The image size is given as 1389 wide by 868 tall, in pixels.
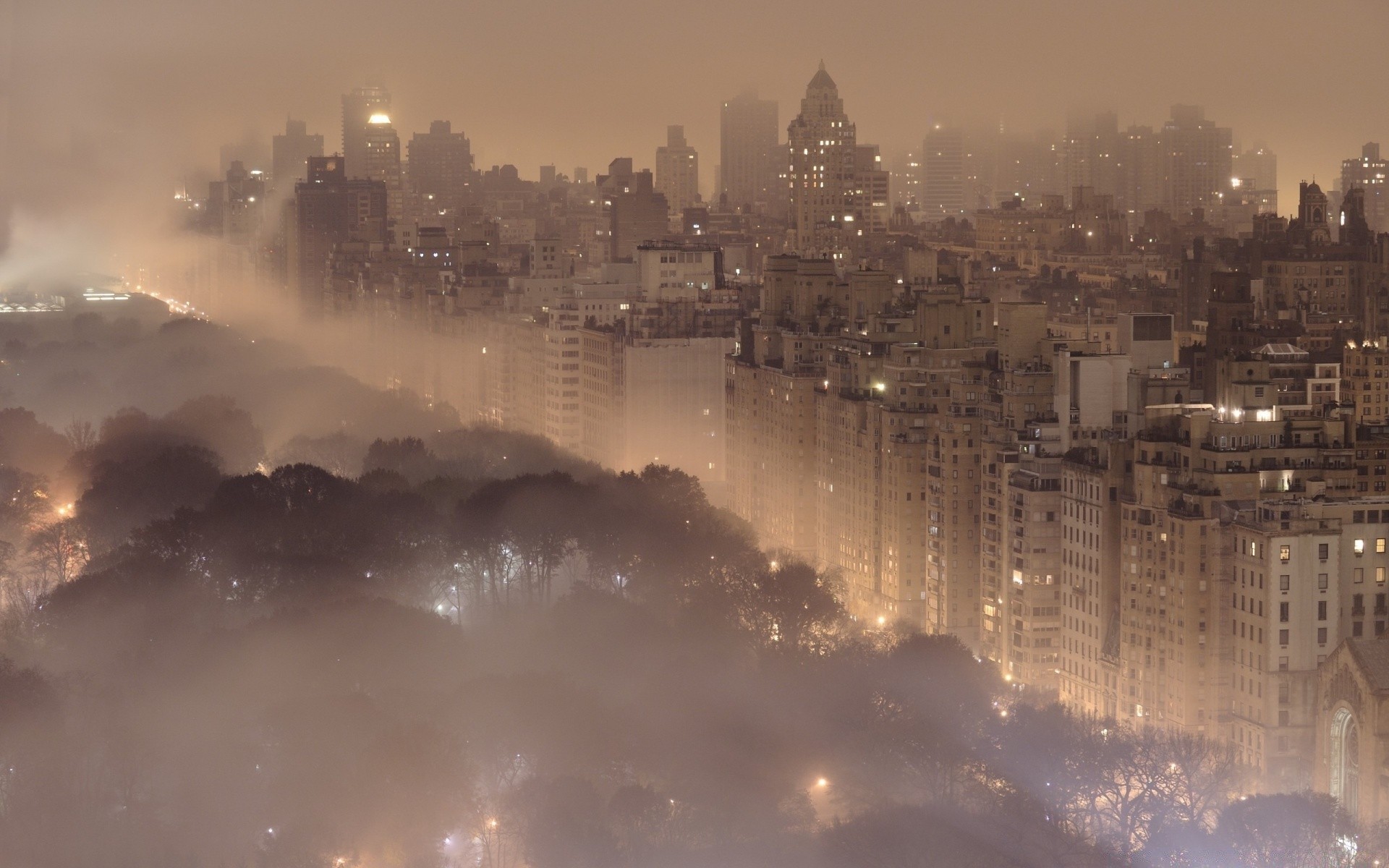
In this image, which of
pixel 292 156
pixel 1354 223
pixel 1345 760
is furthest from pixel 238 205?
pixel 1345 760

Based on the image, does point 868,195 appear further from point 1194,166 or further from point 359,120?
point 359,120

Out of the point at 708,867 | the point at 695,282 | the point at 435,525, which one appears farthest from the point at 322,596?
the point at 695,282

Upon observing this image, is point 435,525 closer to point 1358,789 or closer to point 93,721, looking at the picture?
point 93,721

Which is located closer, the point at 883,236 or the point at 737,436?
the point at 737,436

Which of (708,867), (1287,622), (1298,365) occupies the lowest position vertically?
(708,867)

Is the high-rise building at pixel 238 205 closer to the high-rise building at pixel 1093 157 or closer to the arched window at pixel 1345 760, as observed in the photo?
the high-rise building at pixel 1093 157

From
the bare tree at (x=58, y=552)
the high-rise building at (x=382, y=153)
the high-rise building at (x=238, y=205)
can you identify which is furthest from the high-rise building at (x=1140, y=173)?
the bare tree at (x=58, y=552)

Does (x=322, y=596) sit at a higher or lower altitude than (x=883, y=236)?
lower
